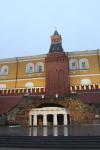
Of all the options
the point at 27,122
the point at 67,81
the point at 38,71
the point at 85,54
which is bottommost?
the point at 27,122

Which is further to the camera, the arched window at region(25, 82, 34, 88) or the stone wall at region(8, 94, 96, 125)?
the arched window at region(25, 82, 34, 88)

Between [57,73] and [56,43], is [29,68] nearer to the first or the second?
[56,43]

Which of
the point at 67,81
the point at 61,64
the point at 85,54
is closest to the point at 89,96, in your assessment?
the point at 67,81

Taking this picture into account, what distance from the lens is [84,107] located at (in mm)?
24281

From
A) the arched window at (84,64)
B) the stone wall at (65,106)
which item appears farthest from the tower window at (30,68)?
the stone wall at (65,106)

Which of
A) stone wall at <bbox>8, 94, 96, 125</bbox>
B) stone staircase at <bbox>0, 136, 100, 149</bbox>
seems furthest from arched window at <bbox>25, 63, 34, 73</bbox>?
stone staircase at <bbox>0, 136, 100, 149</bbox>

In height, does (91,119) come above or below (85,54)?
below

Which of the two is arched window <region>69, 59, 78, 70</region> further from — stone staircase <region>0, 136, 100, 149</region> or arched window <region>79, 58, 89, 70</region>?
stone staircase <region>0, 136, 100, 149</region>

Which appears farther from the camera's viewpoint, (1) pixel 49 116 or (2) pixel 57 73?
(2) pixel 57 73

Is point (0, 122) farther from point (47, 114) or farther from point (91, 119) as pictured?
point (91, 119)

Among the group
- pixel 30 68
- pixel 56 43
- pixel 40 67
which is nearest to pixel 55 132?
pixel 40 67

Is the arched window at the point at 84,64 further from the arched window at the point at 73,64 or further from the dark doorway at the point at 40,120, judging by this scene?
the dark doorway at the point at 40,120

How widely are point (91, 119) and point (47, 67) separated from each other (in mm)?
12974

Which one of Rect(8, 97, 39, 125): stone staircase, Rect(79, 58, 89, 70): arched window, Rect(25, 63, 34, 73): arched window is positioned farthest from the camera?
Rect(25, 63, 34, 73): arched window
